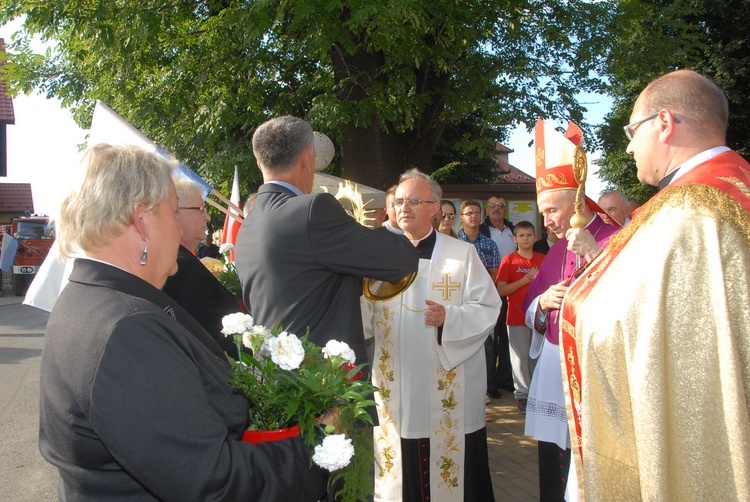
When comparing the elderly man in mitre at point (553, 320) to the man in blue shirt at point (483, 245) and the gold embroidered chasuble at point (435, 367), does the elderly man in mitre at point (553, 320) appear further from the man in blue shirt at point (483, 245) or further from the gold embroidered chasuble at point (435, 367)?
the man in blue shirt at point (483, 245)

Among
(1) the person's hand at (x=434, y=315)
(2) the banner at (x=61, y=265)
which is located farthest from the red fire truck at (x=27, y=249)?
(1) the person's hand at (x=434, y=315)

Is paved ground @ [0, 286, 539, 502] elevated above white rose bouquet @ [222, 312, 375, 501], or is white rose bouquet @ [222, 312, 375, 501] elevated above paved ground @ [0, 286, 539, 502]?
white rose bouquet @ [222, 312, 375, 501]

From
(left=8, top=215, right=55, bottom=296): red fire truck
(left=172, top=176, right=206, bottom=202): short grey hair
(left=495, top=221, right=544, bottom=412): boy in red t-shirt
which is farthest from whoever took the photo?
(left=8, top=215, right=55, bottom=296): red fire truck

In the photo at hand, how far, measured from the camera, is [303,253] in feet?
8.89

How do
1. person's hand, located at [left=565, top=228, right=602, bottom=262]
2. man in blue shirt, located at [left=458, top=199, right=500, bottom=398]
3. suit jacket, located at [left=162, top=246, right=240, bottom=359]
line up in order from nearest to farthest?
person's hand, located at [left=565, top=228, right=602, bottom=262]
suit jacket, located at [left=162, top=246, right=240, bottom=359]
man in blue shirt, located at [left=458, top=199, right=500, bottom=398]

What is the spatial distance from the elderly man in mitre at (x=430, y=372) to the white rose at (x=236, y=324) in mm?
1800

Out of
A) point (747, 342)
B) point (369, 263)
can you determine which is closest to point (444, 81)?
point (369, 263)

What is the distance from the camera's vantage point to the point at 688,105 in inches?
83.7

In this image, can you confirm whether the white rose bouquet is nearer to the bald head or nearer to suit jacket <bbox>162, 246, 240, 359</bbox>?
suit jacket <bbox>162, 246, 240, 359</bbox>

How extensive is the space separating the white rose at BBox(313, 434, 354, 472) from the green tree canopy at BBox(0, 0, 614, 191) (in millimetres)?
7702

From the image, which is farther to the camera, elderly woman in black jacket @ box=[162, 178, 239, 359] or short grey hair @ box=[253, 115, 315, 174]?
short grey hair @ box=[253, 115, 315, 174]

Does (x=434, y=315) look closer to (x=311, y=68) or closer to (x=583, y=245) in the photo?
(x=583, y=245)

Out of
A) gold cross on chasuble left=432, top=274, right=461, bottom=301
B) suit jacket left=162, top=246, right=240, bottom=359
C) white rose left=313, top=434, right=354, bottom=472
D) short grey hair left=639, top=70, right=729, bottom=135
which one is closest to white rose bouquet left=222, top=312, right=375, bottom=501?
white rose left=313, top=434, right=354, bottom=472

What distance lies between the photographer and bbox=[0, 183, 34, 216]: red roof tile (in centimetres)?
3300
